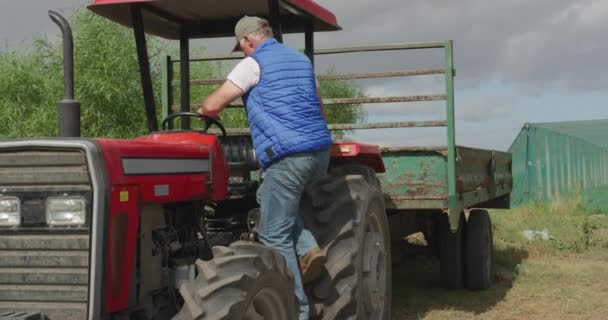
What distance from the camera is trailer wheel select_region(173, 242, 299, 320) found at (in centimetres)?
333

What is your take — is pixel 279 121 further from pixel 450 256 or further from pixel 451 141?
pixel 450 256

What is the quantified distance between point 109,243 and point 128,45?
37.2ft

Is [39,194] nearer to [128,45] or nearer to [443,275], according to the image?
[443,275]

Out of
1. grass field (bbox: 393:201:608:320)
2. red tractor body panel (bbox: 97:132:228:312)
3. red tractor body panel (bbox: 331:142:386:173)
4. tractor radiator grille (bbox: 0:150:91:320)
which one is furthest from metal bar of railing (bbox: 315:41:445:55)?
tractor radiator grille (bbox: 0:150:91:320)

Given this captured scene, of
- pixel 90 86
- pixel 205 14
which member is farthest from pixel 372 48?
pixel 90 86

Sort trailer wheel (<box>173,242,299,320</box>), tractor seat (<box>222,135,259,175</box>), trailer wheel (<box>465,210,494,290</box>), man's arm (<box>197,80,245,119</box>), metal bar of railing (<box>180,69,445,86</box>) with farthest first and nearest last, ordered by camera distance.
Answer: trailer wheel (<box>465,210,494,290</box>) < metal bar of railing (<box>180,69,445,86</box>) < tractor seat (<box>222,135,259,175</box>) < man's arm (<box>197,80,245,119</box>) < trailer wheel (<box>173,242,299,320</box>)

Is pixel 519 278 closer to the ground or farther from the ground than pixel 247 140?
closer to the ground

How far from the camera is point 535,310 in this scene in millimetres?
6801

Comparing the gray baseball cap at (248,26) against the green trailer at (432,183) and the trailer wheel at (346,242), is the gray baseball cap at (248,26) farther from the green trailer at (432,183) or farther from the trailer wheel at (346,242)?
the green trailer at (432,183)

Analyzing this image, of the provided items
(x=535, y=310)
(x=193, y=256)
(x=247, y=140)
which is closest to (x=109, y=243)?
(x=193, y=256)

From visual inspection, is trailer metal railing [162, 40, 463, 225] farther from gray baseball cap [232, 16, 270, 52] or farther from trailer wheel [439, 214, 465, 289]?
gray baseball cap [232, 16, 270, 52]

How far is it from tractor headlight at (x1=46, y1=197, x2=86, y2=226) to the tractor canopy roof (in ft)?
5.34

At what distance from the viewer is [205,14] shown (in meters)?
5.33

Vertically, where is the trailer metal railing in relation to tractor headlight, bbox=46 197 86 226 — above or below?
above
